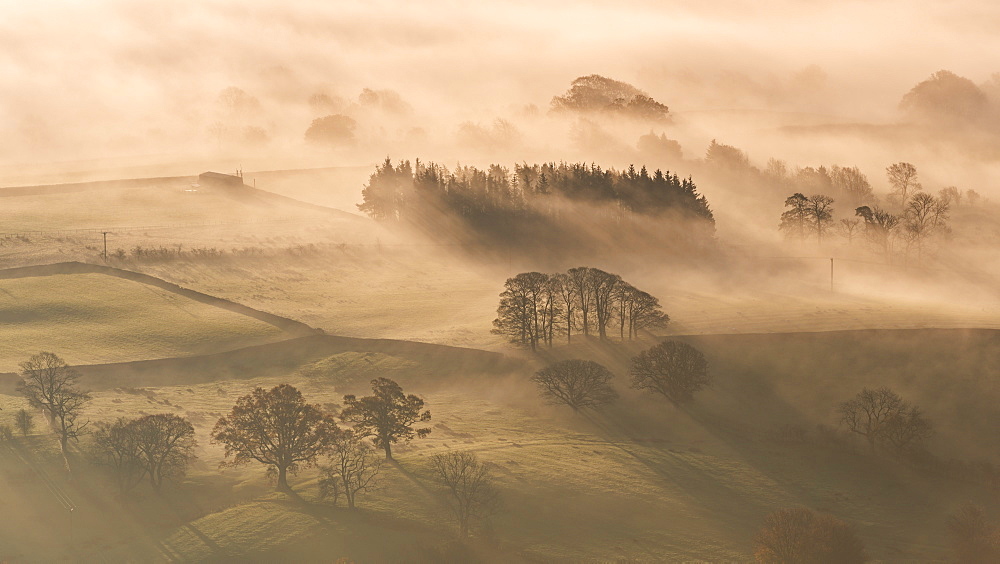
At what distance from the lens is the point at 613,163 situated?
187m

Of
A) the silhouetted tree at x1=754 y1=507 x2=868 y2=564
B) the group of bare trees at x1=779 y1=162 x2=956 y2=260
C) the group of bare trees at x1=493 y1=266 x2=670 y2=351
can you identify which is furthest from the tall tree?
the silhouetted tree at x1=754 y1=507 x2=868 y2=564

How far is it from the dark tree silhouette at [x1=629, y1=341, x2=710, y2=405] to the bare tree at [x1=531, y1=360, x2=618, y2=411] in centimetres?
311

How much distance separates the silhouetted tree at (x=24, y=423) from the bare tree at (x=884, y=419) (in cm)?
6341

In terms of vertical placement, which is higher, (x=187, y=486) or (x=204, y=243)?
(x=204, y=243)

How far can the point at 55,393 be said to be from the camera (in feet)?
242

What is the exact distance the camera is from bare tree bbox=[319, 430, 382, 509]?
63344mm

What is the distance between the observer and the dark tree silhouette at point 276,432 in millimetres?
Answer: 67875

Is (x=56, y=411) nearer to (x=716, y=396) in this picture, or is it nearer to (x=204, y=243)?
(x=716, y=396)

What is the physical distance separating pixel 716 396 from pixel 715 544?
2675cm

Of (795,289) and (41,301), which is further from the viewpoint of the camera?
(795,289)

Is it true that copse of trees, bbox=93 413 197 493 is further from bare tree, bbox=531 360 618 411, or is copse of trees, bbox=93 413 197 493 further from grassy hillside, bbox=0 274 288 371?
bare tree, bbox=531 360 618 411

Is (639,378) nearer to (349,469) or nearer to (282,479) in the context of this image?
(349,469)

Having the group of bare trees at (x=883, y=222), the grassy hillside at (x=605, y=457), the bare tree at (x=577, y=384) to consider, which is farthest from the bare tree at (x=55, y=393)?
the group of bare trees at (x=883, y=222)

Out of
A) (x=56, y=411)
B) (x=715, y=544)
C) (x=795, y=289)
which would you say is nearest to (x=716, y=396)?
(x=715, y=544)
